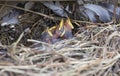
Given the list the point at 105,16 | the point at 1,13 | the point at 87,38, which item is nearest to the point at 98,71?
the point at 87,38

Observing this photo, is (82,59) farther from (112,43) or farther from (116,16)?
(116,16)

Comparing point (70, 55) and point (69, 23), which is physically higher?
point (69, 23)

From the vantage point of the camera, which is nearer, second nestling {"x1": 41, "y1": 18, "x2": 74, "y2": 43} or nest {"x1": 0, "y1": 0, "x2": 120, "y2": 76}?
nest {"x1": 0, "y1": 0, "x2": 120, "y2": 76}

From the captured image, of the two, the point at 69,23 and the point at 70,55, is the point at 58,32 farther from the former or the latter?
the point at 70,55

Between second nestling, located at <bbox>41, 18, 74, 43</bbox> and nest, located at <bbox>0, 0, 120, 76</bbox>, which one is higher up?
second nestling, located at <bbox>41, 18, 74, 43</bbox>

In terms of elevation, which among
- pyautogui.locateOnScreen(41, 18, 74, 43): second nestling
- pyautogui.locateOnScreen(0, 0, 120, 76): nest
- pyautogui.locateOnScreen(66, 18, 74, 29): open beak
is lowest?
pyautogui.locateOnScreen(0, 0, 120, 76): nest

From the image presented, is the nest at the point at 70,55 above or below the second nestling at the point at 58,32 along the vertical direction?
below

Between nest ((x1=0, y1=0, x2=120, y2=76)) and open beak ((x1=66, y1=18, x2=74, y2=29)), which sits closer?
nest ((x1=0, y1=0, x2=120, y2=76))

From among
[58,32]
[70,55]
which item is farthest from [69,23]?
[70,55]
